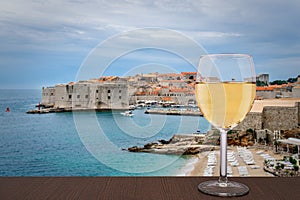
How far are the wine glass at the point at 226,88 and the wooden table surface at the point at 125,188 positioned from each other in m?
0.02

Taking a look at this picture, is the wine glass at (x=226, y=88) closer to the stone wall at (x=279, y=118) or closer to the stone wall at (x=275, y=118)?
the stone wall at (x=275, y=118)

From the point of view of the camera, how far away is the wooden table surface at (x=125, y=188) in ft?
1.03

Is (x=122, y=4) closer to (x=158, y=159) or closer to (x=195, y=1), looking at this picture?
(x=195, y=1)

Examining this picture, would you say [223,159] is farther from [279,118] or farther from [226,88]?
[279,118]

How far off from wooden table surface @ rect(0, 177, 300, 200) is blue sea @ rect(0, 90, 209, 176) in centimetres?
708

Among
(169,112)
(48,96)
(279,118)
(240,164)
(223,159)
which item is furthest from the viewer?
(48,96)

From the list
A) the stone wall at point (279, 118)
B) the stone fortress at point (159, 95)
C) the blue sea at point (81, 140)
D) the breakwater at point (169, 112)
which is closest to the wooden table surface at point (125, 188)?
the stone fortress at point (159, 95)

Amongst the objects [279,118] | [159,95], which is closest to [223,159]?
[279,118]

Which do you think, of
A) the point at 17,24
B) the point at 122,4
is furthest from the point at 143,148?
the point at 17,24

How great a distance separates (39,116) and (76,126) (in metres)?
0.90

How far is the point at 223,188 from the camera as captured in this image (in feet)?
1.07

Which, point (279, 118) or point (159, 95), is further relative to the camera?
point (159, 95)

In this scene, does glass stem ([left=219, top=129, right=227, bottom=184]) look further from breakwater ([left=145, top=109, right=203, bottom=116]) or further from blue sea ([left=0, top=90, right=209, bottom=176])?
breakwater ([left=145, top=109, right=203, bottom=116])

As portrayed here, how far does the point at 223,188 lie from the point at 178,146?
27.8 feet
